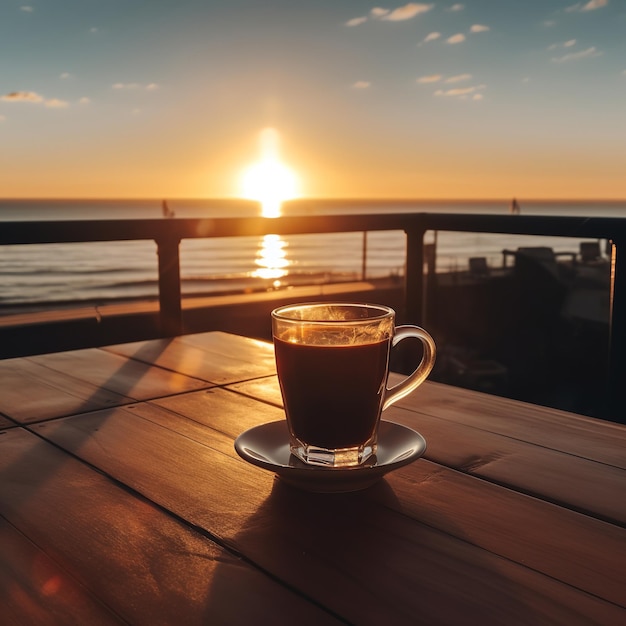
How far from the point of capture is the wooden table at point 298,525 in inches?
16.4

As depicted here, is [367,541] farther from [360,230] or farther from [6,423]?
[360,230]

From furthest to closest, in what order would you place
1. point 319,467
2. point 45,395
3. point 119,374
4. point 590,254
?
point 590,254
point 119,374
point 45,395
point 319,467

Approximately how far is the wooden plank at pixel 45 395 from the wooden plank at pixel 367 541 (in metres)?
0.18

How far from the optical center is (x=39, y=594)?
0.43m

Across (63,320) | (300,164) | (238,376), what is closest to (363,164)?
(300,164)

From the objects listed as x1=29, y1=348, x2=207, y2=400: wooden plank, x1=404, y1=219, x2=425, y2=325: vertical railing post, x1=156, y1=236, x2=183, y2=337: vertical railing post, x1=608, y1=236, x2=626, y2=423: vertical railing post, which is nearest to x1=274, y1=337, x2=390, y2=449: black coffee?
x1=29, y1=348, x2=207, y2=400: wooden plank

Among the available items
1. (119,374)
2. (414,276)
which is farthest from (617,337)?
(119,374)

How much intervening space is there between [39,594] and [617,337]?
1433mm

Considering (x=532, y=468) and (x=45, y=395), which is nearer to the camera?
(x=532, y=468)

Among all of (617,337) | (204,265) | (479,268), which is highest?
(617,337)

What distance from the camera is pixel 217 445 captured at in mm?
718

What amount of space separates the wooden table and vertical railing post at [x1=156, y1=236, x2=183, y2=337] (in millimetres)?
986

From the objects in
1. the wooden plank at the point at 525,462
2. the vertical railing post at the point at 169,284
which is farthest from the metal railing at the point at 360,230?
the wooden plank at the point at 525,462

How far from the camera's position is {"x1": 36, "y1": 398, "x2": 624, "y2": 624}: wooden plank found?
0.41 m
